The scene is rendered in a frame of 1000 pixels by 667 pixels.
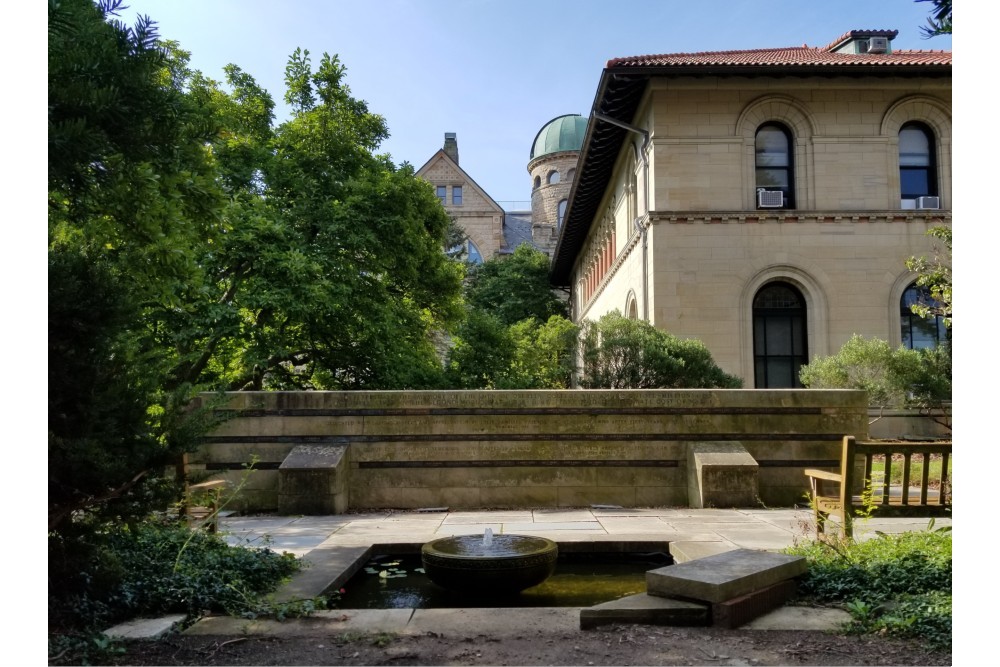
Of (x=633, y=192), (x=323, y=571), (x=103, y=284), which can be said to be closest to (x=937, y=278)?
(x=633, y=192)

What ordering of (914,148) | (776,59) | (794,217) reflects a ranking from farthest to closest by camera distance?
(914,148), (776,59), (794,217)

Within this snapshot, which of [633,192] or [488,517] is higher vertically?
[633,192]

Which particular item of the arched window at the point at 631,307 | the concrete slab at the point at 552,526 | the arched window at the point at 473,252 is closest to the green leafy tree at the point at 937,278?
the arched window at the point at 631,307

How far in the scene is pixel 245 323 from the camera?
1480 cm

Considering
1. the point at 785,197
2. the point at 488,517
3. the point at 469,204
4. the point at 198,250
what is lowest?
the point at 488,517

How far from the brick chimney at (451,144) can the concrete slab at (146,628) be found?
7183 centimetres

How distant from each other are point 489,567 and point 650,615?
4.24 ft

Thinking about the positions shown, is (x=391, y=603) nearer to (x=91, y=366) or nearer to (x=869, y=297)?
(x=91, y=366)

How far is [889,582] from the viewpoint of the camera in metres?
5.01

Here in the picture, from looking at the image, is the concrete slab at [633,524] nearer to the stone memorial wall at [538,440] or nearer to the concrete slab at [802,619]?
the stone memorial wall at [538,440]

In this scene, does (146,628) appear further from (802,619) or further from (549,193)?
(549,193)

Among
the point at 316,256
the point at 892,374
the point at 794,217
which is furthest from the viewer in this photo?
the point at 794,217

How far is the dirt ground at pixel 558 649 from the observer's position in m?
3.87

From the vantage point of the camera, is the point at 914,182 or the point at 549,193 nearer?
the point at 914,182
